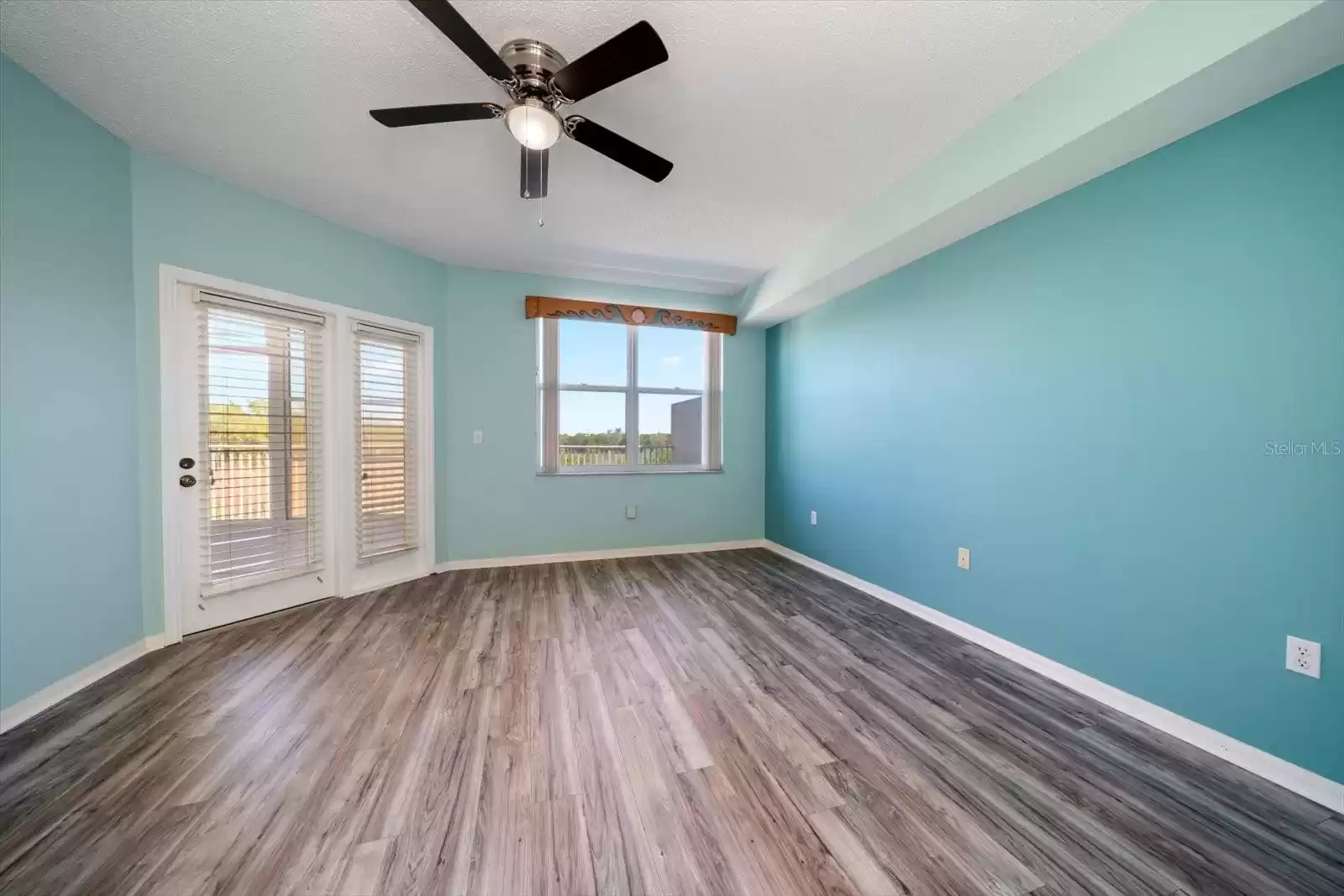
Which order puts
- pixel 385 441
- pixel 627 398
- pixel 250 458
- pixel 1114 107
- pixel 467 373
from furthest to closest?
pixel 627 398
pixel 467 373
pixel 385 441
pixel 250 458
pixel 1114 107

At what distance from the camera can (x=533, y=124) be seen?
5.22ft

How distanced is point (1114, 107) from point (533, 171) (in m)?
2.13

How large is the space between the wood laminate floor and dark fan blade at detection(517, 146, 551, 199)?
220cm

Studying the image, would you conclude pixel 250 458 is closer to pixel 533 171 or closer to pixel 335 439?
pixel 335 439

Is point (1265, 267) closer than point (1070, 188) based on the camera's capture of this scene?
Yes

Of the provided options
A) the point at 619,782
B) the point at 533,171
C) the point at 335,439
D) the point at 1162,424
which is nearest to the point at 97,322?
the point at 335,439

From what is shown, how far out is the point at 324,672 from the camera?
2031mm

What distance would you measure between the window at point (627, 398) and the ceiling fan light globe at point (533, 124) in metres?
2.21

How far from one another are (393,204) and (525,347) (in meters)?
1.33

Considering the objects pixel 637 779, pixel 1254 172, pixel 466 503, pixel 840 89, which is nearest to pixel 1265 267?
pixel 1254 172

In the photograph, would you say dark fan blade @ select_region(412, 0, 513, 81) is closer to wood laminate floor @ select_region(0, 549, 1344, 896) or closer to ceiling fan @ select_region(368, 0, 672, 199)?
ceiling fan @ select_region(368, 0, 672, 199)

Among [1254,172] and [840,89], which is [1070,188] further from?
[840,89]

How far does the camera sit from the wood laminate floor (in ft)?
3.63

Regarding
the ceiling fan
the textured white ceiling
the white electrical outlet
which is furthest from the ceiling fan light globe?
the white electrical outlet
